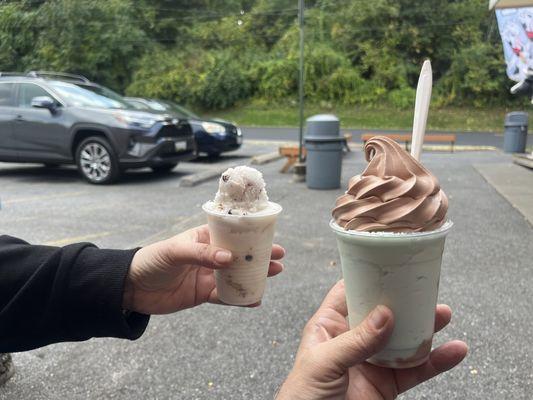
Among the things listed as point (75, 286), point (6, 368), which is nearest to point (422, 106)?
point (75, 286)

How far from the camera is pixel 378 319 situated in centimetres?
130

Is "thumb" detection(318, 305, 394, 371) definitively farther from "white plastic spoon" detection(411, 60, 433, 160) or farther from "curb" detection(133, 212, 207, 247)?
"curb" detection(133, 212, 207, 247)

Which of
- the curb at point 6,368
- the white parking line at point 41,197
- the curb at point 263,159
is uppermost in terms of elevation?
the curb at point 6,368

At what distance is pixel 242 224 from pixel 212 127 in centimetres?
1076

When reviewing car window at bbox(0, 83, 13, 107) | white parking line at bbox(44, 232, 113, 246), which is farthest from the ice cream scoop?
car window at bbox(0, 83, 13, 107)

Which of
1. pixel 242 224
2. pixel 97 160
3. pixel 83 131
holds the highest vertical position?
pixel 242 224

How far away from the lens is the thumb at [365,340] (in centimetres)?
130

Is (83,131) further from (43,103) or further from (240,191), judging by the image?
(240,191)

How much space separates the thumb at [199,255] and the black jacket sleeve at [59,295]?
199 millimetres

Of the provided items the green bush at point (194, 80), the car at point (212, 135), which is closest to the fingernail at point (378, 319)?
the car at point (212, 135)

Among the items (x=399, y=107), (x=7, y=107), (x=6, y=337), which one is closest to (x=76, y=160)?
(x=7, y=107)

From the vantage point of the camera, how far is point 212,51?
33.5 meters

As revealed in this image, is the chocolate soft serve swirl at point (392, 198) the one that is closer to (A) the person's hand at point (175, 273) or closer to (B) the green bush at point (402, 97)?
(A) the person's hand at point (175, 273)

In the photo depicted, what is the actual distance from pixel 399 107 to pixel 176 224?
23861mm
